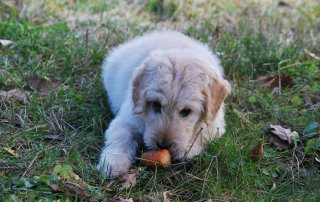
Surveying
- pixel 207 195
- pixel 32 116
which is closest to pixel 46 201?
pixel 207 195

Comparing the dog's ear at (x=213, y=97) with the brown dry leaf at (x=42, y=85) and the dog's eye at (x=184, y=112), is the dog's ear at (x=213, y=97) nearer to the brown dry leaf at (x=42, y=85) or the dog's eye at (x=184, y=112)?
the dog's eye at (x=184, y=112)

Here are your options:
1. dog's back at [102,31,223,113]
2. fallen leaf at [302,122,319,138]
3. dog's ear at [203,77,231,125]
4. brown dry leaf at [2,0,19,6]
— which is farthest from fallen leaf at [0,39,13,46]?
fallen leaf at [302,122,319,138]

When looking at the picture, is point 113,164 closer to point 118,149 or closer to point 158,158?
point 118,149

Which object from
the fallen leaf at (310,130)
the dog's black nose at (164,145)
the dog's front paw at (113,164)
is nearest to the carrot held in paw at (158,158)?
the dog's black nose at (164,145)

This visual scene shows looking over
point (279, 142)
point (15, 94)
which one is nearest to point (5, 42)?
point (15, 94)

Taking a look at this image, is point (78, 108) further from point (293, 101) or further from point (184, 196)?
point (293, 101)

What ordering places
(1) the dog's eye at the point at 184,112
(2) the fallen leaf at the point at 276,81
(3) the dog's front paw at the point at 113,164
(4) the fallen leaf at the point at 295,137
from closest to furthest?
(3) the dog's front paw at the point at 113,164 → (1) the dog's eye at the point at 184,112 → (4) the fallen leaf at the point at 295,137 → (2) the fallen leaf at the point at 276,81
